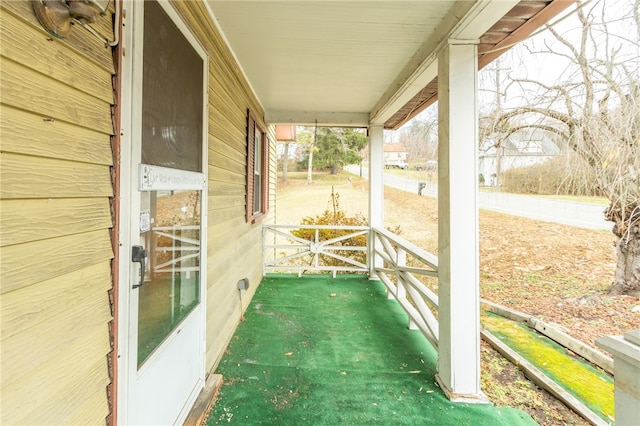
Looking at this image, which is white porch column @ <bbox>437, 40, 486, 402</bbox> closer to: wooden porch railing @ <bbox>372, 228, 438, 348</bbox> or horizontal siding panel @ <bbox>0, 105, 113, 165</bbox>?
wooden porch railing @ <bbox>372, 228, 438, 348</bbox>

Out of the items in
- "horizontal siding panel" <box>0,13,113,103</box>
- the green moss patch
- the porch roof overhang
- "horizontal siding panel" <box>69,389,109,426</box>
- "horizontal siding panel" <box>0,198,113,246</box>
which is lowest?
the green moss patch

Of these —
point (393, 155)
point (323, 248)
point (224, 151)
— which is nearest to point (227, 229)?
point (224, 151)

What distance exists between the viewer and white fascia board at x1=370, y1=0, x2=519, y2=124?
1694mm

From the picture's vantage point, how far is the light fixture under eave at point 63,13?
77 cm

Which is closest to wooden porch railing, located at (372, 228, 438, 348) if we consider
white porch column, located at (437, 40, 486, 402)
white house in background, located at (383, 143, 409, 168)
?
white porch column, located at (437, 40, 486, 402)

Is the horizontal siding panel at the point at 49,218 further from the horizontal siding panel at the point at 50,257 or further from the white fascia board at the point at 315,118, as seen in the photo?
the white fascia board at the point at 315,118

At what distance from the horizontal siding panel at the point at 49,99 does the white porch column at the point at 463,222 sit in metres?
1.97

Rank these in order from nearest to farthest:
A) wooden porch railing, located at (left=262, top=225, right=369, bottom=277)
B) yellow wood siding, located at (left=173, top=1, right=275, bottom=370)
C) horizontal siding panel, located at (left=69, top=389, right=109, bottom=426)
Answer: horizontal siding panel, located at (left=69, top=389, right=109, bottom=426)
yellow wood siding, located at (left=173, top=1, right=275, bottom=370)
wooden porch railing, located at (left=262, top=225, right=369, bottom=277)

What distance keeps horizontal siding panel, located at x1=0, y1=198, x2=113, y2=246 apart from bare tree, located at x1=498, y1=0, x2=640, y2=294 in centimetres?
354

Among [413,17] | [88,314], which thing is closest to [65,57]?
[88,314]

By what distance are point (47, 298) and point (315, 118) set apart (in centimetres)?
422

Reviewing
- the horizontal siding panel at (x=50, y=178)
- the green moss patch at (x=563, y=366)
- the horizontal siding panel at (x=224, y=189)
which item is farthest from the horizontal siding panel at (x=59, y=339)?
the green moss patch at (x=563, y=366)

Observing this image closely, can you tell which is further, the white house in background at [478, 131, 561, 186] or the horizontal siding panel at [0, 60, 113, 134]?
the white house in background at [478, 131, 561, 186]

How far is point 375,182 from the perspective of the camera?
478 centimetres
